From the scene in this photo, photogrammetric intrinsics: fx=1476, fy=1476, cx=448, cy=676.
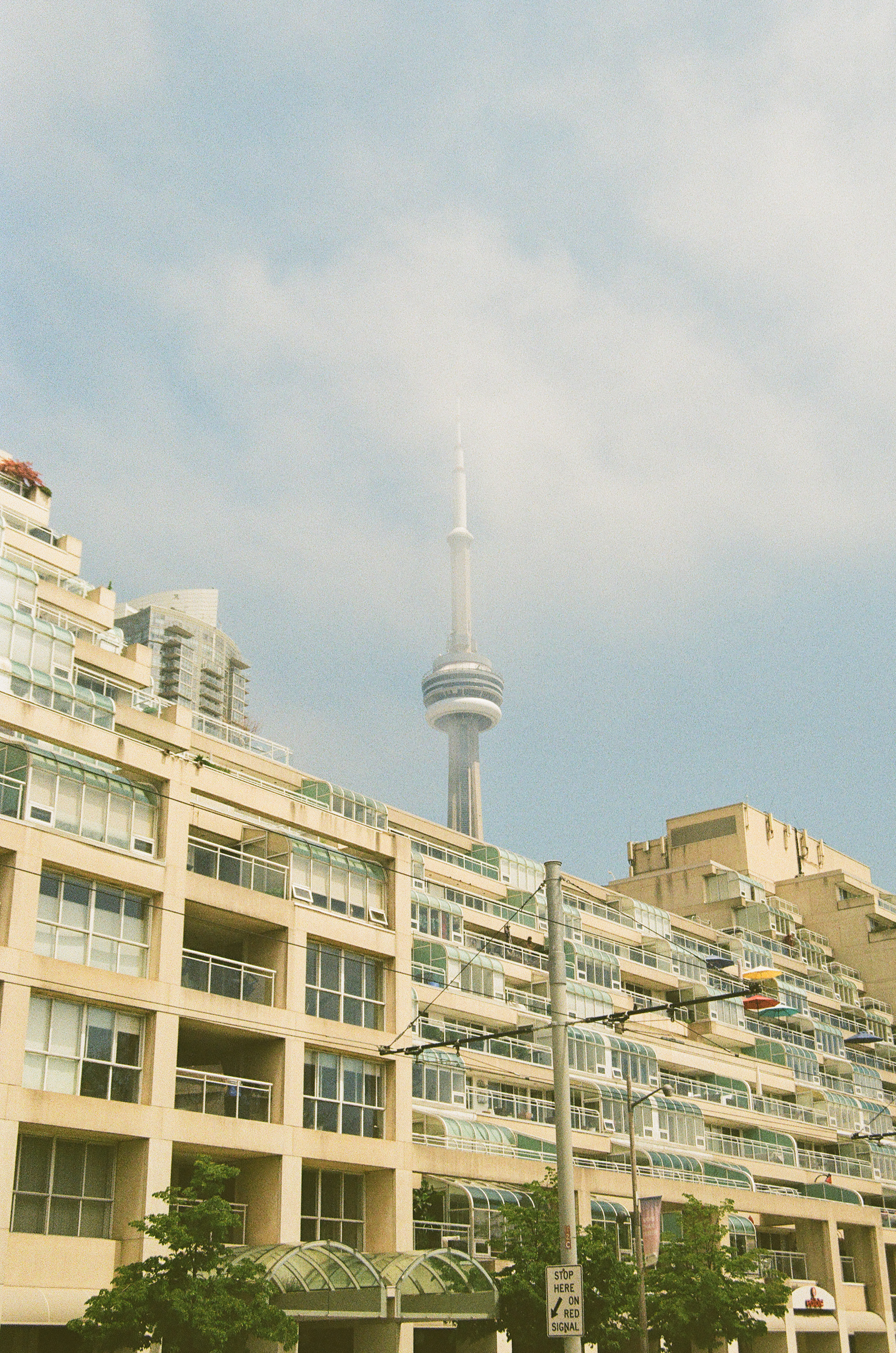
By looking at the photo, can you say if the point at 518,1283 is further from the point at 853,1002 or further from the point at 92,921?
the point at 853,1002

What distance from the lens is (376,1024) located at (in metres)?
47.7

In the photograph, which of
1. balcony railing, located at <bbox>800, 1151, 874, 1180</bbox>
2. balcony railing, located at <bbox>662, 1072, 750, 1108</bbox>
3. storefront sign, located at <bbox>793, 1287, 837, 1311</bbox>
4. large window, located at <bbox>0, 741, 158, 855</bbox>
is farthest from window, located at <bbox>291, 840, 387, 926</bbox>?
balcony railing, located at <bbox>800, 1151, 874, 1180</bbox>

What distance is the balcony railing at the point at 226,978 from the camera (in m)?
41.9

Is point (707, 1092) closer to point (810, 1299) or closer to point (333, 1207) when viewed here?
point (810, 1299)

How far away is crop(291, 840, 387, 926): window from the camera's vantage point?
4631 cm

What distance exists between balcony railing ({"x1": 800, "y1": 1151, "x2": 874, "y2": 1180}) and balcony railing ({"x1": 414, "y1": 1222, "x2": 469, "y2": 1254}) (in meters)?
33.0

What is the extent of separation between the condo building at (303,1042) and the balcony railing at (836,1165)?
1.85ft

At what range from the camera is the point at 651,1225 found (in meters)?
42.6

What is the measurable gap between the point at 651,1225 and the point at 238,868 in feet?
52.2

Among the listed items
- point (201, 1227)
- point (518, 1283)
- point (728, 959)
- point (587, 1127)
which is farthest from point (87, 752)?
point (728, 959)

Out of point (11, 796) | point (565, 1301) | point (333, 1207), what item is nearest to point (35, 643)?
point (11, 796)

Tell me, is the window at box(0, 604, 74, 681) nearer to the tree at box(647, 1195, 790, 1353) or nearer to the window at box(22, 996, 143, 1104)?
the window at box(22, 996, 143, 1104)

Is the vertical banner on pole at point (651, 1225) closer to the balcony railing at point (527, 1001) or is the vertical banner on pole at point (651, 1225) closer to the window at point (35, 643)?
the balcony railing at point (527, 1001)

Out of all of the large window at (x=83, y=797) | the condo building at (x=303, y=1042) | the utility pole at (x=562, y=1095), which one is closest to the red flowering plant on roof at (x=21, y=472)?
the condo building at (x=303, y=1042)
